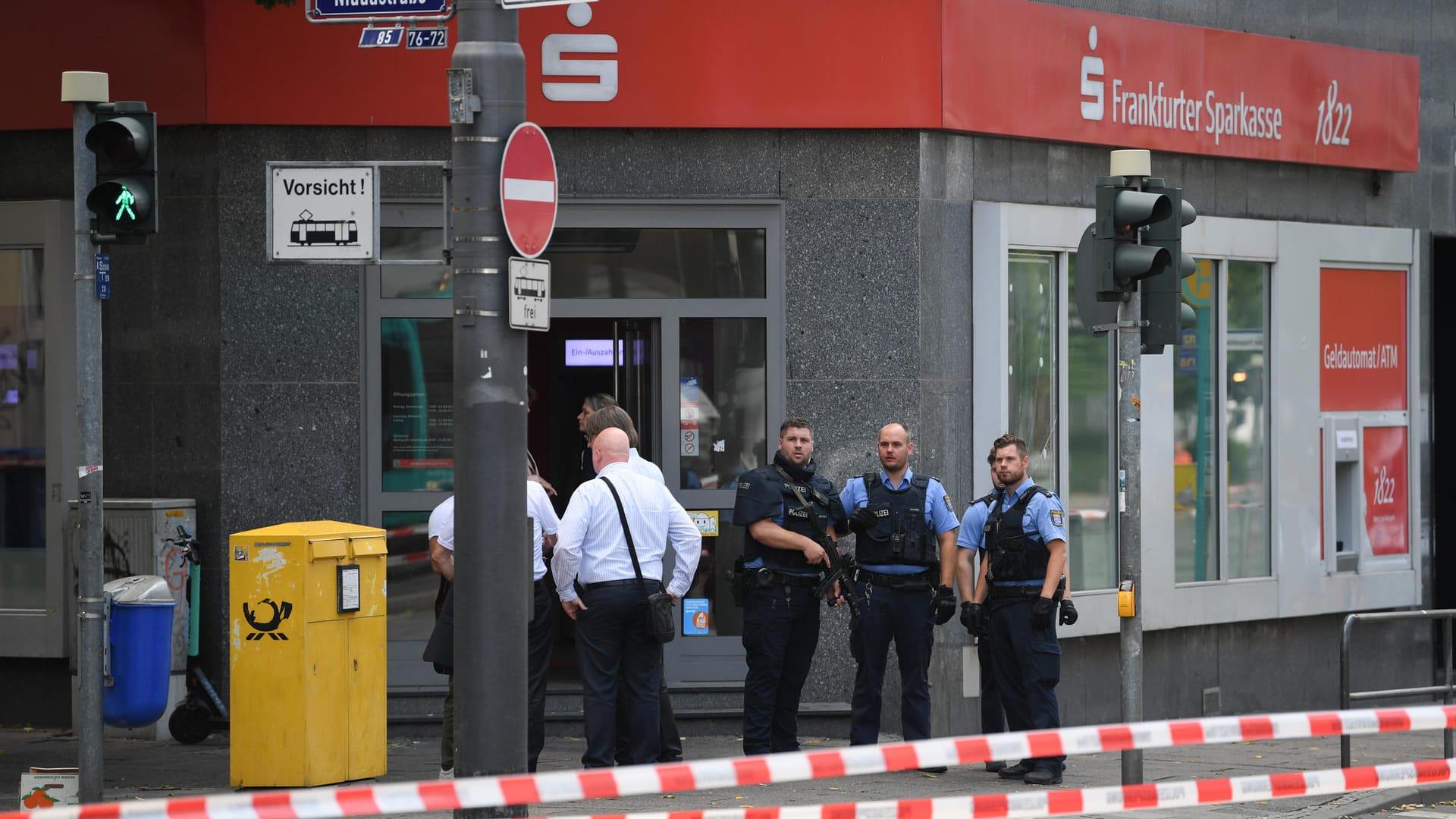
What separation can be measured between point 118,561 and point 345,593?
8.22ft

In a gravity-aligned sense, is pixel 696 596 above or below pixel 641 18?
below

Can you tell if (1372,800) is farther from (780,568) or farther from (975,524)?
(780,568)

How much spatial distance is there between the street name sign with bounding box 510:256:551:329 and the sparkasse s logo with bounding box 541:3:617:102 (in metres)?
4.41

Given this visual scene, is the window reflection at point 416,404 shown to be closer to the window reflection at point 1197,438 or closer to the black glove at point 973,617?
the black glove at point 973,617

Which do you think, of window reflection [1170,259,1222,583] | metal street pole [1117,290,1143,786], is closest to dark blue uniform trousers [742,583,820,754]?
metal street pole [1117,290,1143,786]

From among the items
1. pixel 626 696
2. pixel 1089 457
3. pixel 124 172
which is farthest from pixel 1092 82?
pixel 124 172

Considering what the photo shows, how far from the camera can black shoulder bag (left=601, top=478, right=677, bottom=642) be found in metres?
9.45

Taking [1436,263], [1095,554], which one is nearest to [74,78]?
[1095,554]

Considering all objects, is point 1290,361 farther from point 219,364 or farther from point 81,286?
point 81,286

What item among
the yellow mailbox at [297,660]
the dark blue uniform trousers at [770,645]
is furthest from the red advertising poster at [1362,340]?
the yellow mailbox at [297,660]

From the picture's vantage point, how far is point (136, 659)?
8.82 meters

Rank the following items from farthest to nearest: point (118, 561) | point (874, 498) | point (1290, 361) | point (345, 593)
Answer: point (1290, 361)
point (118, 561)
point (874, 498)
point (345, 593)

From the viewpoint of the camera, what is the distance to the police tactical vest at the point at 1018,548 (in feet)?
A: 33.3

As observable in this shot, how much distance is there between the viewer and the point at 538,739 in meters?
9.70
